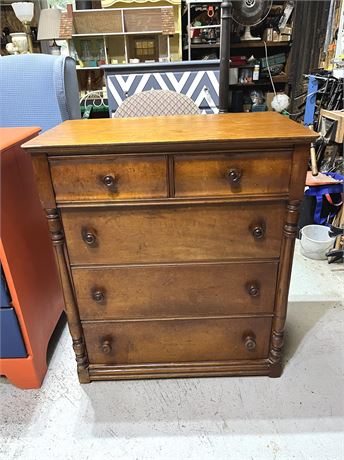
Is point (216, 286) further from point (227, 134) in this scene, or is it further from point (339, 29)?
point (339, 29)

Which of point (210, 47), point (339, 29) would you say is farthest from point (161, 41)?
point (339, 29)

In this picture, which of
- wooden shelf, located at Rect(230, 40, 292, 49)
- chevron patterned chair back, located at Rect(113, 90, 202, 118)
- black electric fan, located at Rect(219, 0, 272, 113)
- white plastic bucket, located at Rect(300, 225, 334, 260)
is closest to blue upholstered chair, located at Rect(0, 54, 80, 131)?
chevron patterned chair back, located at Rect(113, 90, 202, 118)

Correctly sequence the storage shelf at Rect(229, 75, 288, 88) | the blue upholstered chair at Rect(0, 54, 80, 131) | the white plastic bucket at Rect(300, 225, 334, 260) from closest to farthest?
1. the blue upholstered chair at Rect(0, 54, 80, 131)
2. the white plastic bucket at Rect(300, 225, 334, 260)
3. the storage shelf at Rect(229, 75, 288, 88)

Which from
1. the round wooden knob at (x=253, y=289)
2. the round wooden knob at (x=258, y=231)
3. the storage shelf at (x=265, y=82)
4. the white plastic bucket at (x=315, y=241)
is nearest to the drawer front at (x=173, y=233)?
the round wooden knob at (x=258, y=231)

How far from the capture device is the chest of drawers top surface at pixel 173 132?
0.89 metres

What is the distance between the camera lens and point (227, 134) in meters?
0.94

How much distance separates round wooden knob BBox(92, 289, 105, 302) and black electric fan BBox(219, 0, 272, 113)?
100 centimetres

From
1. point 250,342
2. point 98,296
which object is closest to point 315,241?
point 250,342

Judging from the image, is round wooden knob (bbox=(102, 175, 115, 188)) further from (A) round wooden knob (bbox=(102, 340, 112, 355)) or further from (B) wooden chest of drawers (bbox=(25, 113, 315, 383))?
(A) round wooden knob (bbox=(102, 340, 112, 355))

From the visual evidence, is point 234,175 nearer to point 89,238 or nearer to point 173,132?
point 173,132

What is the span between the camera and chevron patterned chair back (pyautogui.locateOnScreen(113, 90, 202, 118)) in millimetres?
1572

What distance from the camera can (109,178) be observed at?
3.07 feet

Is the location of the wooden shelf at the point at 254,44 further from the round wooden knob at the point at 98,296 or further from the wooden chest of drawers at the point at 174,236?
the round wooden knob at the point at 98,296

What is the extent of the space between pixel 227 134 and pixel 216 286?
0.50 meters
